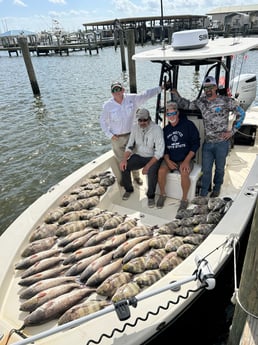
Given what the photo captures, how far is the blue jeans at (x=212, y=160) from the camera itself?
4340 millimetres

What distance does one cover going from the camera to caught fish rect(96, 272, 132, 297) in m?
2.77

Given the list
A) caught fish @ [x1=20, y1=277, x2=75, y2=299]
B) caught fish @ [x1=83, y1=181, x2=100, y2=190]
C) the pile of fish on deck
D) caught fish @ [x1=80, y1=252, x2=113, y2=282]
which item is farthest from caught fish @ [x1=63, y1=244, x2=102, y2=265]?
caught fish @ [x1=83, y1=181, x2=100, y2=190]

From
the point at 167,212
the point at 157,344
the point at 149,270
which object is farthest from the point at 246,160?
the point at 157,344

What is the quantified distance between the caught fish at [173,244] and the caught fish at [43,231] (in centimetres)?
144

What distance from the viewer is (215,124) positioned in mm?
4277

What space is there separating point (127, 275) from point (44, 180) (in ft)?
18.4

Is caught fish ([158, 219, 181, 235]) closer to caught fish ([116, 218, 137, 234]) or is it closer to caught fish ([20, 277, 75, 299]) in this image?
caught fish ([116, 218, 137, 234])

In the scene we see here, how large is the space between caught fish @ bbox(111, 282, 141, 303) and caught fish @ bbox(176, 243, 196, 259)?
A: 2.16 ft

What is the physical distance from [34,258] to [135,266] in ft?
3.68

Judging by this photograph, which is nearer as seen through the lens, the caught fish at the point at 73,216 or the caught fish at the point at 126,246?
the caught fish at the point at 126,246

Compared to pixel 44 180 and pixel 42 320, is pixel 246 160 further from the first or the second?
pixel 44 180

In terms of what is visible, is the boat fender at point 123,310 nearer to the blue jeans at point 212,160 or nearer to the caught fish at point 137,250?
the caught fish at point 137,250

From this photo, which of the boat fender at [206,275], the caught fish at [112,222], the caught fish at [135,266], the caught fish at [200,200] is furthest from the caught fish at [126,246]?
the caught fish at [200,200]

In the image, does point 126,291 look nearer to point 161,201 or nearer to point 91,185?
point 161,201
